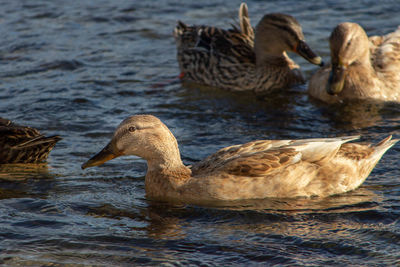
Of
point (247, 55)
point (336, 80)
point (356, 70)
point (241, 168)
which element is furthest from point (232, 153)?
point (247, 55)

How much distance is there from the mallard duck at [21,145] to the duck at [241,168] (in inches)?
49.0

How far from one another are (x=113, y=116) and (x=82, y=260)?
4424 millimetres

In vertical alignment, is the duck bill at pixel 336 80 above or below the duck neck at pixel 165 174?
above

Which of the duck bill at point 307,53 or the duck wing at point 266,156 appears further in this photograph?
the duck bill at point 307,53

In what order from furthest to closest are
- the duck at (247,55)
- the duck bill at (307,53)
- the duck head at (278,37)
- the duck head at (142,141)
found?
the duck at (247,55)
the duck head at (278,37)
the duck bill at (307,53)
the duck head at (142,141)

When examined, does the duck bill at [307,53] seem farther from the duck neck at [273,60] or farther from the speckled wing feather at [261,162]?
the speckled wing feather at [261,162]

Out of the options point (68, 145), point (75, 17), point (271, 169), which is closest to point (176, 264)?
point (271, 169)

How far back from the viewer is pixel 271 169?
Result: 712 cm

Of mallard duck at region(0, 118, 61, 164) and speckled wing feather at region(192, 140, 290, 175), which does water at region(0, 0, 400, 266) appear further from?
speckled wing feather at region(192, 140, 290, 175)

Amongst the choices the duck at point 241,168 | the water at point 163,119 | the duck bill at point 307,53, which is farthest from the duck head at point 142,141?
the duck bill at point 307,53

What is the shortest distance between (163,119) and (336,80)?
2612 mm

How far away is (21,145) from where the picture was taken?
8.34 metres

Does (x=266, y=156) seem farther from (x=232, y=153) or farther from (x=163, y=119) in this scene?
(x=163, y=119)

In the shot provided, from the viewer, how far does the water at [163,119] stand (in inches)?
242
